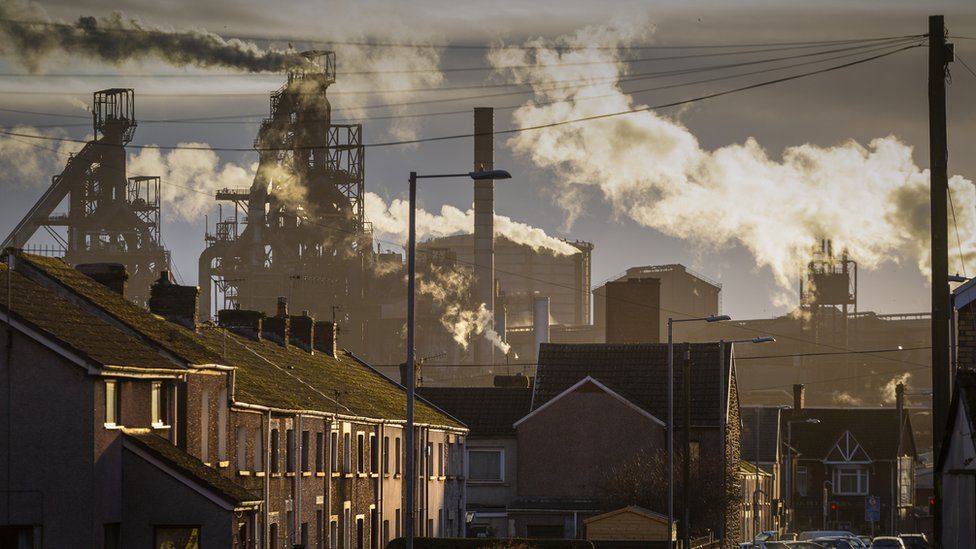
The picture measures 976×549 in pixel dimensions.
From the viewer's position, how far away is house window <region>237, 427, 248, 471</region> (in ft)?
130

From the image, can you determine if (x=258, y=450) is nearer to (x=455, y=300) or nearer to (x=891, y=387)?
(x=455, y=300)

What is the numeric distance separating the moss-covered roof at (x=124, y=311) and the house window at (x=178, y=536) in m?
4.18

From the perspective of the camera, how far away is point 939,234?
31.1 m

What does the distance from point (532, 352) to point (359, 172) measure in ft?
137

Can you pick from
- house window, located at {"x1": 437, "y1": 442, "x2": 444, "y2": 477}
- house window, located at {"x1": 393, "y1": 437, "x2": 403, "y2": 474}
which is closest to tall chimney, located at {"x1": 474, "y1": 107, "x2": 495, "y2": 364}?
house window, located at {"x1": 437, "y1": 442, "x2": 444, "y2": 477}

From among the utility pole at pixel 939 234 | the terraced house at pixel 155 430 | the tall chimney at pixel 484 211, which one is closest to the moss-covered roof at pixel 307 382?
the terraced house at pixel 155 430

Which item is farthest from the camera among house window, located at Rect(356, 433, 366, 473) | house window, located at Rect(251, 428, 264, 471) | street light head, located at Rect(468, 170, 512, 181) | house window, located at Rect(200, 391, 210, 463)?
house window, located at Rect(356, 433, 366, 473)

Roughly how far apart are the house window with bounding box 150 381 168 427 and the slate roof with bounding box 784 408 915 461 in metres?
89.7

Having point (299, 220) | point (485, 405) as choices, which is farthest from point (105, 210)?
point (485, 405)

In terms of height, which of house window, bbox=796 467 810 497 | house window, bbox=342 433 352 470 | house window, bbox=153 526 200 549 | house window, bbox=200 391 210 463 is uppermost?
house window, bbox=200 391 210 463

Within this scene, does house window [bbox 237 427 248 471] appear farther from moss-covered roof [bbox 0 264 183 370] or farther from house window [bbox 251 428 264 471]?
moss-covered roof [bbox 0 264 183 370]

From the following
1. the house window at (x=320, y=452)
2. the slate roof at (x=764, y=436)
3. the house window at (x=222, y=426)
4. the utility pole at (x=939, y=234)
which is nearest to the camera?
the utility pole at (x=939, y=234)

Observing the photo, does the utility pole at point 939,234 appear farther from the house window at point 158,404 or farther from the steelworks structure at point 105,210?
the steelworks structure at point 105,210

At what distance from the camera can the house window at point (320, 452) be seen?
154 feet
